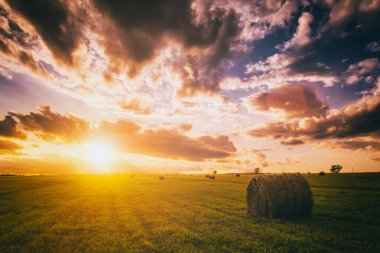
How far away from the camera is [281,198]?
13930 mm

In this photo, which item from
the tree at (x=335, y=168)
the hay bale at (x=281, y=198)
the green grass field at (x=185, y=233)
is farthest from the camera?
the tree at (x=335, y=168)

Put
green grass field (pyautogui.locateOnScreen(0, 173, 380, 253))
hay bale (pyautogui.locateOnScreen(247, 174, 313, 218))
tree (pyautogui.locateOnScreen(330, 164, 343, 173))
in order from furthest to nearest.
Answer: tree (pyautogui.locateOnScreen(330, 164, 343, 173)) < hay bale (pyautogui.locateOnScreen(247, 174, 313, 218)) < green grass field (pyautogui.locateOnScreen(0, 173, 380, 253))

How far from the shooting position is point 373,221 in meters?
12.0

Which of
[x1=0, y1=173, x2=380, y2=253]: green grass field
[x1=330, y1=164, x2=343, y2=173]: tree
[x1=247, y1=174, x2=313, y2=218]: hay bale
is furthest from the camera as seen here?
[x1=330, y1=164, x2=343, y2=173]: tree

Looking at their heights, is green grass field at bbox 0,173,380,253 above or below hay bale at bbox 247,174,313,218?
below

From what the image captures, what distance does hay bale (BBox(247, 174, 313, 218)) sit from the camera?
45.4 feet

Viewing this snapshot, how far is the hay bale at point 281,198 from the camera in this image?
45.4 feet

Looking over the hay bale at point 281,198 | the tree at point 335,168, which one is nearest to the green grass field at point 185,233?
the hay bale at point 281,198

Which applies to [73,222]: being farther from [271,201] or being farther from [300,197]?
[300,197]

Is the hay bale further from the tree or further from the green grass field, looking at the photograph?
the tree

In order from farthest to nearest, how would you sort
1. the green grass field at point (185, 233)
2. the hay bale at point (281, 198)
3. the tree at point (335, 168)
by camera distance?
the tree at point (335, 168) → the hay bale at point (281, 198) → the green grass field at point (185, 233)

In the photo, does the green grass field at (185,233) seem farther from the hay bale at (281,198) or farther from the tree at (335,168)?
the tree at (335,168)

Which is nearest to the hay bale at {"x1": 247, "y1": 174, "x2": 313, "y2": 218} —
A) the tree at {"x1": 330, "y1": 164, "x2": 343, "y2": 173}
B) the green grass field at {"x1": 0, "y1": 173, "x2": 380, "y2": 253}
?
the green grass field at {"x1": 0, "y1": 173, "x2": 380, "y2": 253}

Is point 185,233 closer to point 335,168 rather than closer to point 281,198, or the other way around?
point 281,198
